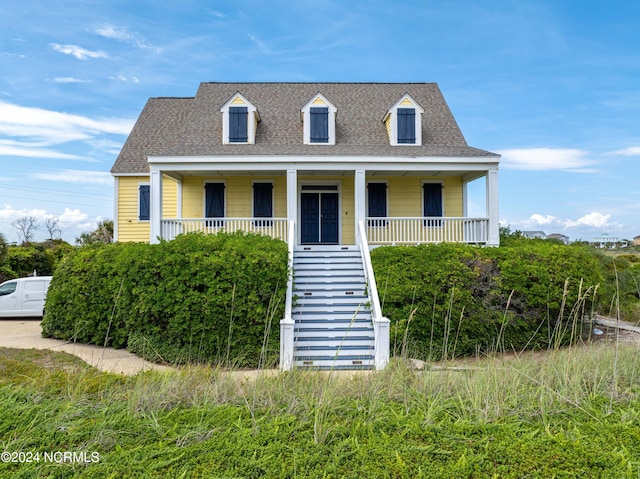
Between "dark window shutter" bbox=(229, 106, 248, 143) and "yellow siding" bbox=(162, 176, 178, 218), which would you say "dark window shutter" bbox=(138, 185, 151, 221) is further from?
"dark window shutter" bbox=(229, 106, 248, 143)

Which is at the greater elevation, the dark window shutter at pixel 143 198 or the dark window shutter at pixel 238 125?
the dark window shutter at pixel 238 125

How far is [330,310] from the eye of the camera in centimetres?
992

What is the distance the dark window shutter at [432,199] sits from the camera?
16.2m

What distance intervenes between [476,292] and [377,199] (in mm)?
6959

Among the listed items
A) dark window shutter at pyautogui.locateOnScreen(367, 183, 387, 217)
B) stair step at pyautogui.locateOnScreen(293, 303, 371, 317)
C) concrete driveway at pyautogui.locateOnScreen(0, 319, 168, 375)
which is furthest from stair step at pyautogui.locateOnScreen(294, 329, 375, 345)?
dark window shutter at pyautogui.locateOnScreen(367, 183, 387, 217)

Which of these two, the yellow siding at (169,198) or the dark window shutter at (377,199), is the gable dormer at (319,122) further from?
the yellow siding at (169,198)

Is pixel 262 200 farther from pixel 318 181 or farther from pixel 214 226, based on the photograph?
pixel 214 226

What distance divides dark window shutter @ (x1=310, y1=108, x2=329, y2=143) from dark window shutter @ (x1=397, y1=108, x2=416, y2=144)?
2.97 meters

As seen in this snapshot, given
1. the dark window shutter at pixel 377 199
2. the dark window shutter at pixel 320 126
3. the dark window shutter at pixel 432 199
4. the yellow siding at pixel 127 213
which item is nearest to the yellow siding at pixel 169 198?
the yellow siding at pixel 127 213

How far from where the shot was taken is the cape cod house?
1070cm

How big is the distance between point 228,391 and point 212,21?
1189 cm

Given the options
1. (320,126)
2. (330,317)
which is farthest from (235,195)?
(330,317)

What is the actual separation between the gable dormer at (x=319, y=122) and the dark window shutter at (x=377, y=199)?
246cm

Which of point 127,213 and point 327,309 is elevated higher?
point 127,213
